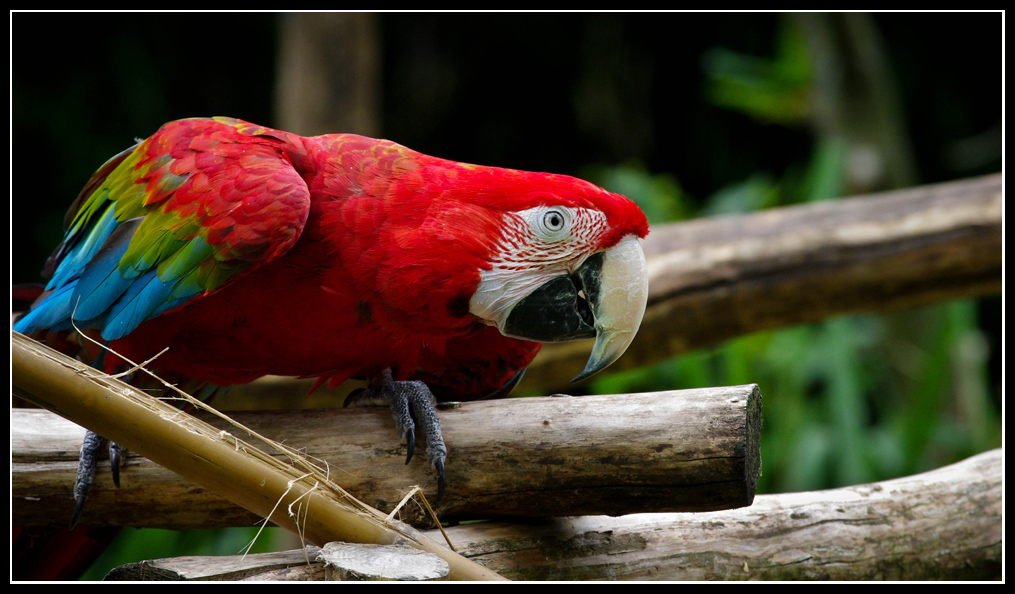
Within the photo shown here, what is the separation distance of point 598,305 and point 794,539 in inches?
20.8

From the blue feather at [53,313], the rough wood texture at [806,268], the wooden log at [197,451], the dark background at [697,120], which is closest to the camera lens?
the wooden log at [197,451]

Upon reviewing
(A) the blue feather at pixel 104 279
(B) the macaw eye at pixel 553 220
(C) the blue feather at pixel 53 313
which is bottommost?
(C) the blue feather at pixel 53 313

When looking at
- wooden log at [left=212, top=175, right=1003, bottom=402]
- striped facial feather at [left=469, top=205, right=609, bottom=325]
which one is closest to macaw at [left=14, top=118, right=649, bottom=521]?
striped facial feather at [left=469, top=205, right=609, bottom=325]

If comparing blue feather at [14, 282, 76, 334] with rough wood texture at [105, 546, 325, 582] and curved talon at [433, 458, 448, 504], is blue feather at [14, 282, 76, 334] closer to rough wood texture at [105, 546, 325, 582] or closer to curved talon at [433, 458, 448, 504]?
rough wood texture at [105, 546, 325, 582]

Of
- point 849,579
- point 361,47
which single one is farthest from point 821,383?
point 361,47

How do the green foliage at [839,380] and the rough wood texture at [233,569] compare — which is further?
the green foliage at [839,380]

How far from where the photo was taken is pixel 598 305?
105 centimetres

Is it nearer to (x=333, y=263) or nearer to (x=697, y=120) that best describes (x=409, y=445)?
(x=333, y=263)

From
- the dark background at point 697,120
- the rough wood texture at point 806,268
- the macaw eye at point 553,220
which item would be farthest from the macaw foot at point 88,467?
the dark background at point 697,120

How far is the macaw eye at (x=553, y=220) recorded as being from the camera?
1.02 meters

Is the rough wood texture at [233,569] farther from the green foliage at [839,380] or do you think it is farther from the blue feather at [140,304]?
the green foliage at [839,380]

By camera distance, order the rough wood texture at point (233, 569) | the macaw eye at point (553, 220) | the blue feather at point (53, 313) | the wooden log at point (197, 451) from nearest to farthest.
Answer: the wooden log at point (197, 451) < the rough wood texture at point (233, 569) < the macaw eye at point (553, 220) < the blue feather at point (53, 313)

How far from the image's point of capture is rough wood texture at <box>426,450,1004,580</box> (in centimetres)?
109

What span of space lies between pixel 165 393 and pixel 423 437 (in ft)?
1.67
